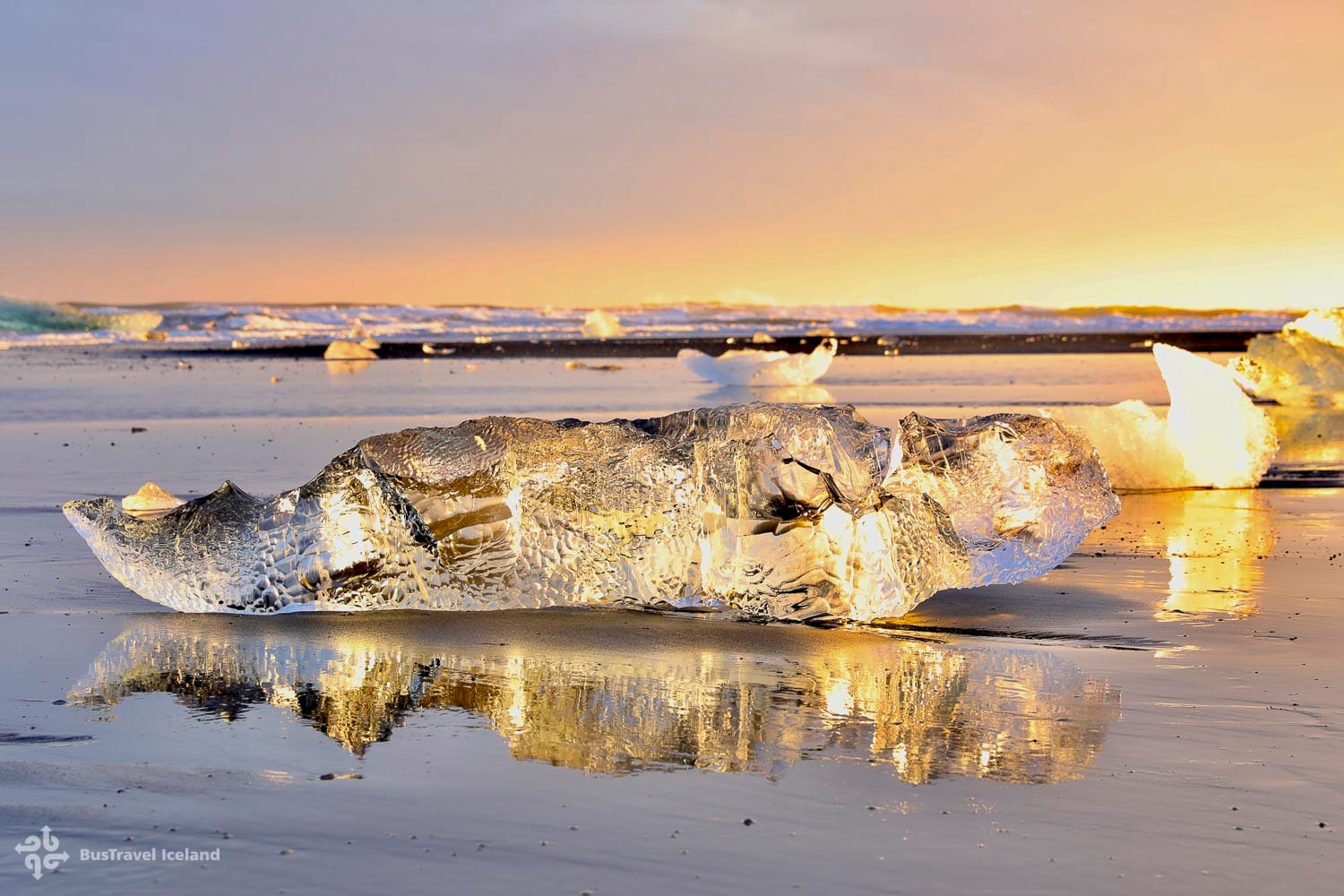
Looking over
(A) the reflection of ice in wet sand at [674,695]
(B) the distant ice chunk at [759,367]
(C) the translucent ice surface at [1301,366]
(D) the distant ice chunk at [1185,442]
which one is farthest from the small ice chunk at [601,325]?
(A) the reflection of ice in wet sand at [674,695]

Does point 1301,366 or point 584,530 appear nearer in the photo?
point 584,530

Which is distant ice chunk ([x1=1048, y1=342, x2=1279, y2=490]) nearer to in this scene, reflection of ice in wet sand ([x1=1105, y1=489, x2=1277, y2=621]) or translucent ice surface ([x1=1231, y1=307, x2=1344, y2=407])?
reflection of ice in wet sand ([x1=1105, y1=489, x2=1277, y2=621])

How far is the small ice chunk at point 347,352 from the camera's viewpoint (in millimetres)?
25875

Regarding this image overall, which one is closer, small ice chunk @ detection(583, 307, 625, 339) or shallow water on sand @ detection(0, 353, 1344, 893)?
shallow water on sand @ detection(0, 353, 1344, 893)

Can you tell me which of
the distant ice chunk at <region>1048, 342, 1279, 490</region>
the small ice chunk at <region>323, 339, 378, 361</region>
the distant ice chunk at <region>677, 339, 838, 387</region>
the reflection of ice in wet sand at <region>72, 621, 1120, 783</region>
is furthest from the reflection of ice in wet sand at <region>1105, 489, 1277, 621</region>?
the small ice chunk at <region>323, 339, 378, 361</region>

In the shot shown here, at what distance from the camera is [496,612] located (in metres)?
4.62

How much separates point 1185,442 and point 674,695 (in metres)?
5.41

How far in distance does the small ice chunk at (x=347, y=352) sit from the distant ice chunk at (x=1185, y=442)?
64.6 ft

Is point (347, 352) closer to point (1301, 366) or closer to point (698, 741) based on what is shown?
point (1301, 366)

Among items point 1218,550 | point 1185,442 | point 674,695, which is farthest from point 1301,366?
point 674,695

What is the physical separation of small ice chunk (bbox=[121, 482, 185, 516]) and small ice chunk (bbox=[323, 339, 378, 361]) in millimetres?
19069

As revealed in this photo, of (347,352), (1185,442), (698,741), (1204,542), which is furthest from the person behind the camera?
(347,352)

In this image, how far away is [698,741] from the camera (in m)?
3.21

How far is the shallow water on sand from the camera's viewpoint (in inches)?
98.0
